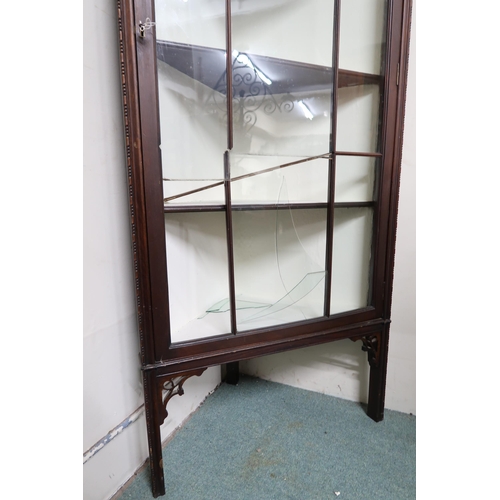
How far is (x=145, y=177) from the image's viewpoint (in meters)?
0.71

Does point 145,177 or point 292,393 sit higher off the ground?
point 145,177

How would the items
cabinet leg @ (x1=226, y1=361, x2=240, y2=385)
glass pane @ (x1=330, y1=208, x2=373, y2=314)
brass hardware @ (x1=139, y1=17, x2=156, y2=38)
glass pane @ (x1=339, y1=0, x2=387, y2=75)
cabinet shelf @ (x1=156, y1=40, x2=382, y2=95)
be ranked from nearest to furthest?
1. brass hardware @ (x1=139, y1=17, x2=156, y2=38)
2. cabinet shelf @ (x1=156, y1=40, x2=382, y2=95)
3. glass pane @ (x1=339, y1=0, x2=387, y2=75)
4. glass pane @ (x1=330, y1=208, x2=373, y2=314)
5. cabinet leg @ (x1=226, y1=361, x2=240, y2=385)

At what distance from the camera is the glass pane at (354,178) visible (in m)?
0.98

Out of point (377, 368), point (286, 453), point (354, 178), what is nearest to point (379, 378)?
point (377, 368)

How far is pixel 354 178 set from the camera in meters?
1.02

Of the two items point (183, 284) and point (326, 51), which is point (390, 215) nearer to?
point (326, 51)

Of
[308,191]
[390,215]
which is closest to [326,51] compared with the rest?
[308,191]

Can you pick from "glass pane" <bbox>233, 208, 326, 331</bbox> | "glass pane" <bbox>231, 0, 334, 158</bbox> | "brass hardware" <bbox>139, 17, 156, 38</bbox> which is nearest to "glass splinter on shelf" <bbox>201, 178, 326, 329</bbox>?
"glass pane" <bbox>233, 208, 326, 331</bbox>

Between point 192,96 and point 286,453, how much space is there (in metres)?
1.12

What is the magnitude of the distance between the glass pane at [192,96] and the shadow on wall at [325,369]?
82cm

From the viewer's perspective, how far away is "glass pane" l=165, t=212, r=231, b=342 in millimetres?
904

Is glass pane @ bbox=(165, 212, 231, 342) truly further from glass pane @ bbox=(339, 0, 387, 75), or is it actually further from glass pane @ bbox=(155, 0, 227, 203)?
glass pane @ bbox=(339, 0, 387, 75)

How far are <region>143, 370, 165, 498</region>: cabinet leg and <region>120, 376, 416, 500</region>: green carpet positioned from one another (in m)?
0.05
